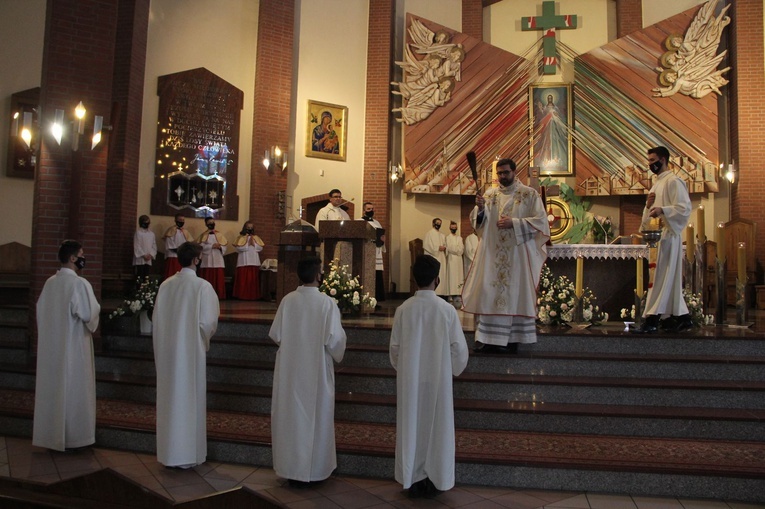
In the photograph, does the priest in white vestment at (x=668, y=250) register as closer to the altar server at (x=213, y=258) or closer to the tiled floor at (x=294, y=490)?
the tiled floor at (x=294, y=490)

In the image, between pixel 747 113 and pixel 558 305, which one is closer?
pixel 558 305

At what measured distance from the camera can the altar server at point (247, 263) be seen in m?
12.2

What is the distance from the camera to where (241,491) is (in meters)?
1.51

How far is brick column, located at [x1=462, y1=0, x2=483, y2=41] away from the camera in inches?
598

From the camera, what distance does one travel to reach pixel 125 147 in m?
11.6

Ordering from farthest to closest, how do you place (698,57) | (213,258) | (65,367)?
(698,57)
(213,258)
(65,367)

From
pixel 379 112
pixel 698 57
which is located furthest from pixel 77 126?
pixel 698 57

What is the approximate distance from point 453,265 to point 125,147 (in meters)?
7.17

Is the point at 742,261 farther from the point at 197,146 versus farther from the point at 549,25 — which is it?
the point at 197,146

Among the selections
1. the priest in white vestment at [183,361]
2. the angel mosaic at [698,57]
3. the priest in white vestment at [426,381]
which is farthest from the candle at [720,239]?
the angel mosaic at [698,57]

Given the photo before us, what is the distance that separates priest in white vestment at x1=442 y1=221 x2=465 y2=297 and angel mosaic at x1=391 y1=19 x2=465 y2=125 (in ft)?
9.83

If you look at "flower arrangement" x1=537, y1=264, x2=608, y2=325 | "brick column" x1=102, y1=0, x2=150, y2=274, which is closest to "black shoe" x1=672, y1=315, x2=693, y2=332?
"flower arrangement" x1=537, y1=264, x2=608, y2=325

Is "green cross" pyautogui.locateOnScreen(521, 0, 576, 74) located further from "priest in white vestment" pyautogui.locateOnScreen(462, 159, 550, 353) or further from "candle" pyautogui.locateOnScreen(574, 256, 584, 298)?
"priest in white vestment" pyautogui.locateOnScreen(462, 159, 550, 353)

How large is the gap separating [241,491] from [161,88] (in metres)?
12.3
